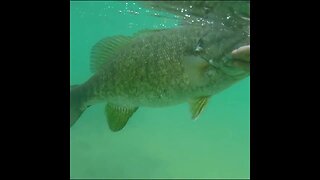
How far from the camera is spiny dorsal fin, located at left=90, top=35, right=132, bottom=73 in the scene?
4980mm

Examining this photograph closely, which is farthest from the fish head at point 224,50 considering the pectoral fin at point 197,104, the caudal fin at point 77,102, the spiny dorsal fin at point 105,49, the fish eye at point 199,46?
the caudal fin at point 77,102

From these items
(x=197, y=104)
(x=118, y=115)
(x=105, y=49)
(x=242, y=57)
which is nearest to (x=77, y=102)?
(x=118, y=115)

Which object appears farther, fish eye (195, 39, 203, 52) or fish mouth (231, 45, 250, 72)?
fish eye (195, 39, 203, 52)

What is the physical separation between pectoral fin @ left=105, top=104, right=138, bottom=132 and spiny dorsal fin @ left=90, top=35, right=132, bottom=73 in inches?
18.1

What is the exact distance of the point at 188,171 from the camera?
2977 cm

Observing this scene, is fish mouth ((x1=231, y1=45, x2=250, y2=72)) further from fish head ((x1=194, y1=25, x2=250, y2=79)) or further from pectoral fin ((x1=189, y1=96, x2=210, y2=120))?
pectoral fin ((x1=189, y1=96, x2=210, y2=120))

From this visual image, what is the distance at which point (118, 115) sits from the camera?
4.93m

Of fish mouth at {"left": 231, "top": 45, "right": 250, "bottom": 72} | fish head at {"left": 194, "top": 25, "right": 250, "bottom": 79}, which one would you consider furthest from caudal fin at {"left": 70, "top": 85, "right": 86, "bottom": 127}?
fish mouth at {"left": 231, "top": 45, "right": 250, "bottom": 72}

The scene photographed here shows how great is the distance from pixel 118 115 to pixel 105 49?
2.39 feet

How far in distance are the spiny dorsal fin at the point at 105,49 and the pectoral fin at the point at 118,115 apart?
46 cm

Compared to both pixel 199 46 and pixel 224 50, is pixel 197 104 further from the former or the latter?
pixel 224 50

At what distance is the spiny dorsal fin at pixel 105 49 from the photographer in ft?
16.3
